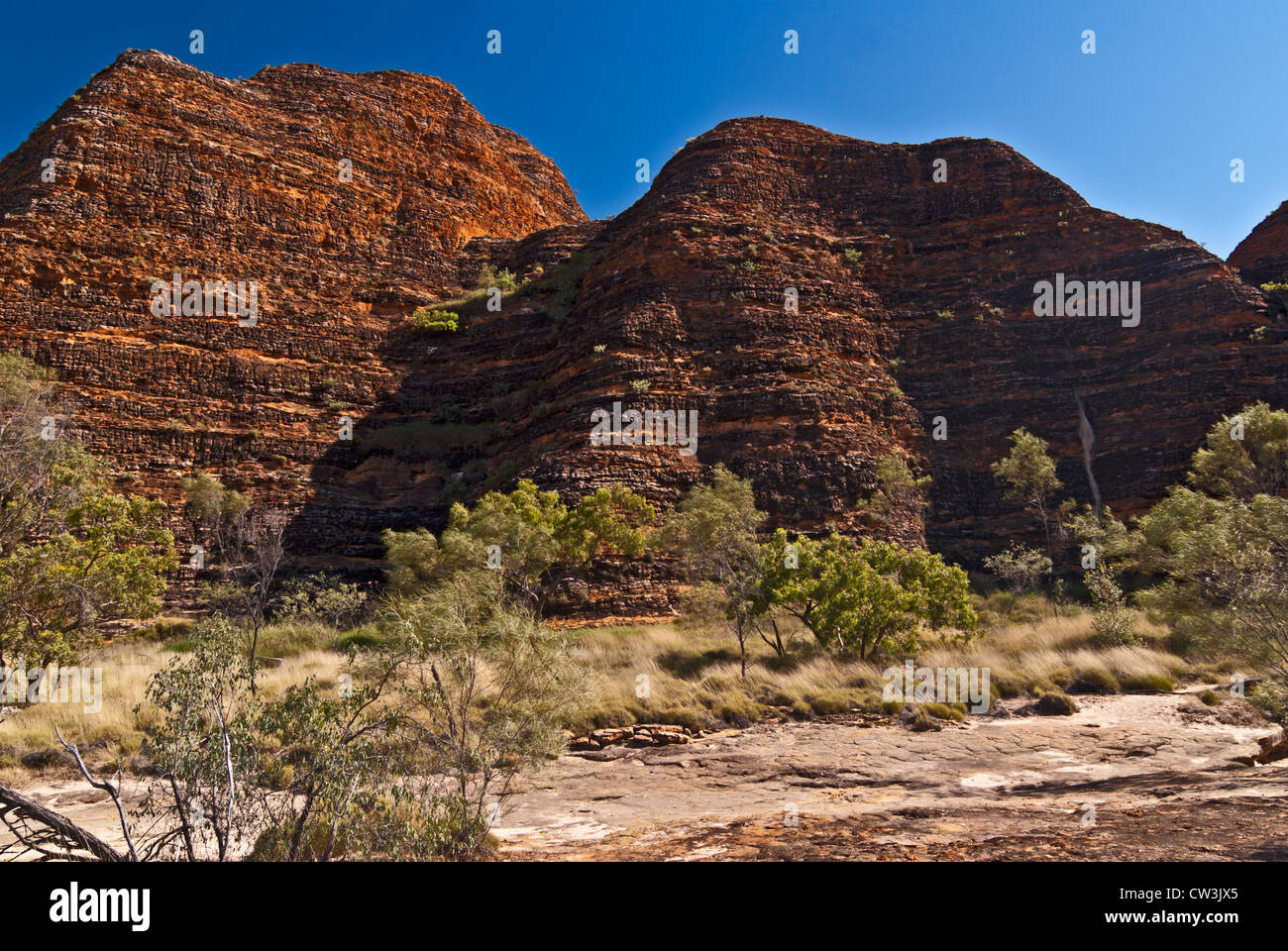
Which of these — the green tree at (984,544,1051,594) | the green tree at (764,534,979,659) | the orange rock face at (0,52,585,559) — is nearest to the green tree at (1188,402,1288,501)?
the green tree at (984,544,1051,594)

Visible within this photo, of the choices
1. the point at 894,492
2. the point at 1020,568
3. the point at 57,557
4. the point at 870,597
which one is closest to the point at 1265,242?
the point at 894,492

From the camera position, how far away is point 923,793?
8.88m

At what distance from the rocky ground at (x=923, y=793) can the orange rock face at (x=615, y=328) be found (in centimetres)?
1290

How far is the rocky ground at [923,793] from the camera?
610 cm

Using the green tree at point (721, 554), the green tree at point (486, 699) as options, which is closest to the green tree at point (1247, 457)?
the green tree at point (721, 554)

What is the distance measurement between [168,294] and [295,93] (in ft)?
60.8

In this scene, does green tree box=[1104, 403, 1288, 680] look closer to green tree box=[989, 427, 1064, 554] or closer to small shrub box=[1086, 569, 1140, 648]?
small shrub box=[1086, 569, 1140, 648]

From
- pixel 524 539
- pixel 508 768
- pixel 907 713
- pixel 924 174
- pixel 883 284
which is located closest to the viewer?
pixel 508 768

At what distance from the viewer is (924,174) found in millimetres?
Answer: 40938

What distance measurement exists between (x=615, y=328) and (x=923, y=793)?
2581 centimetres

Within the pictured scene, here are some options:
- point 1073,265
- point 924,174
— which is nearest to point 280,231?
point 924,174

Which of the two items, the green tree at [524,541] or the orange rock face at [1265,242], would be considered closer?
the green tree at [524,541]

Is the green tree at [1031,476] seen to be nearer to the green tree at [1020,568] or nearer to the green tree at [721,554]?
the green tree at [1020,568]
